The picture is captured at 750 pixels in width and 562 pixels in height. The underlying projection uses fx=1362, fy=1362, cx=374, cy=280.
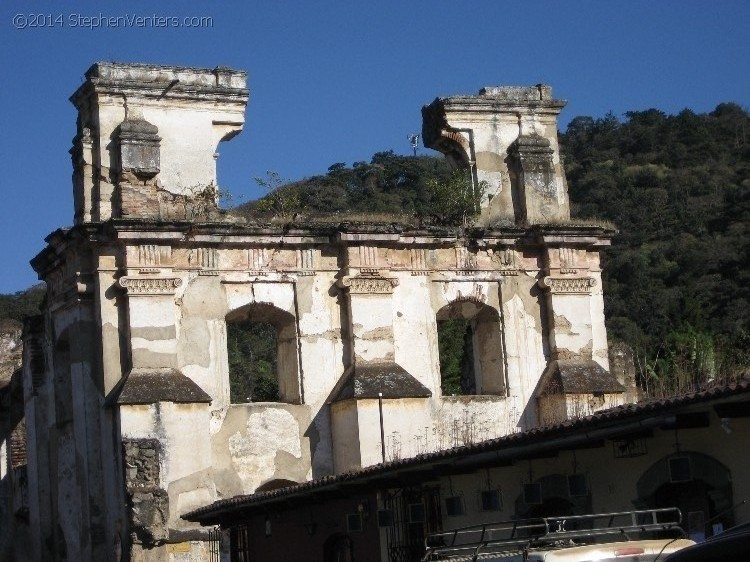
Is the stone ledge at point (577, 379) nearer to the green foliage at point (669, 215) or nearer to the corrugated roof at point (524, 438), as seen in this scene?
the corrugated roof at point (524, 438)

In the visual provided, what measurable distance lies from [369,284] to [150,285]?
3634 millimetres

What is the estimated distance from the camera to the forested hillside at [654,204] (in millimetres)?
44438

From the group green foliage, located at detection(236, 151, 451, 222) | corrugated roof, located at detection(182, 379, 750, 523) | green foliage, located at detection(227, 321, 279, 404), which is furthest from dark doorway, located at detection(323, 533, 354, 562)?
green foliage, located at detection(236, 151, 451, 222)

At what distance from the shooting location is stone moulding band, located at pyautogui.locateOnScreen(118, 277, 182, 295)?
2133 cm

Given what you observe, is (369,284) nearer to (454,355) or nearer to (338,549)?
(338,549)

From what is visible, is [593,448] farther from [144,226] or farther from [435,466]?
[144,226]

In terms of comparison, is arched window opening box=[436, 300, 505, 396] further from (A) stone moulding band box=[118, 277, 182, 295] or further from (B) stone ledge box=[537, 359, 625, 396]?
(A) stone moulding band box=[118, 277, 182, 295]

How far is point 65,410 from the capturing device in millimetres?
23172

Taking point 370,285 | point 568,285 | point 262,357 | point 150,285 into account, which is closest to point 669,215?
point 262,357

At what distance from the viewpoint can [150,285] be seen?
2148 cm

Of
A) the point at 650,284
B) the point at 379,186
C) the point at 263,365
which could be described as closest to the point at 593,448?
the point at 263,365

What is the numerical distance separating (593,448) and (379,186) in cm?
3673

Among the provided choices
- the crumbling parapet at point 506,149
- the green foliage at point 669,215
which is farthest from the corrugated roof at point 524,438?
the green foliage at point 669,215

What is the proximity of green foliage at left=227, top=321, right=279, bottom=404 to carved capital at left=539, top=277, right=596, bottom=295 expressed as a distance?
14.1 m
